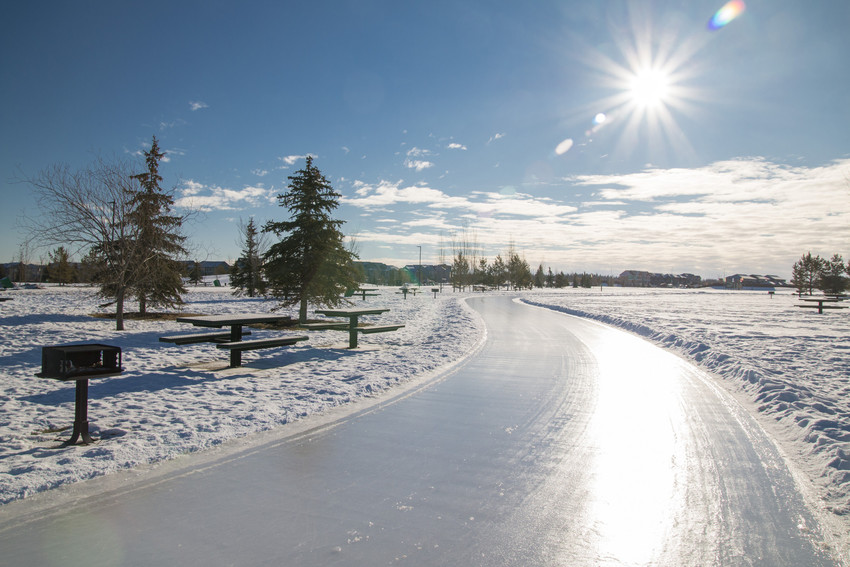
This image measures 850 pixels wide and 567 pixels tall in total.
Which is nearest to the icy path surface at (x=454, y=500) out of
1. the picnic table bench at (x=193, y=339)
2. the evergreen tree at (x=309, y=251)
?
the picnic table bench at (x=193, y=339)

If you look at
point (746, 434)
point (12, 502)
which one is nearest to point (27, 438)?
point (12, 502)

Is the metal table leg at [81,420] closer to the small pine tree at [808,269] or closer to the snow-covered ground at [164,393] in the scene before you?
the snow-covered ground at [164,393]

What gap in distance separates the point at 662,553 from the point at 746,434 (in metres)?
3.04

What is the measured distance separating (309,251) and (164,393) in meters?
9.75

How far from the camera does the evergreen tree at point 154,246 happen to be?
14.7 metres

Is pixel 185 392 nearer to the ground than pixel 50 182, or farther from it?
nearer to the ground

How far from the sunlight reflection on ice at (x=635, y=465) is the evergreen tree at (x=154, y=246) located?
45.4ft

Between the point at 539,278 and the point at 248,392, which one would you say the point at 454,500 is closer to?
the point at 248,392

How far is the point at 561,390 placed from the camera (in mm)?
6848

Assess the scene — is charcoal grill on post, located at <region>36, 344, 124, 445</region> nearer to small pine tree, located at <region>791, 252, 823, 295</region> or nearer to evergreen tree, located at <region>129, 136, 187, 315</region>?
evergreen tree, located at <region>129, 136, 187, 315</region>

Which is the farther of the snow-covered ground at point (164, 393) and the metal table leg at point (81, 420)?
the metal table leg at point (81, 420)

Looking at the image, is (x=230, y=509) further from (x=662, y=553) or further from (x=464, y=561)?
(x=662, y=553)

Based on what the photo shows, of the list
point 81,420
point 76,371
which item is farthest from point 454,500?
point 76,371

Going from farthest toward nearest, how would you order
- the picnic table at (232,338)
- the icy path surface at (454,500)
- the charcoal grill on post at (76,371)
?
the picnic table at (232,338)
the charcoal grill on post at (76,371)
the icy path surface at (454,500)
